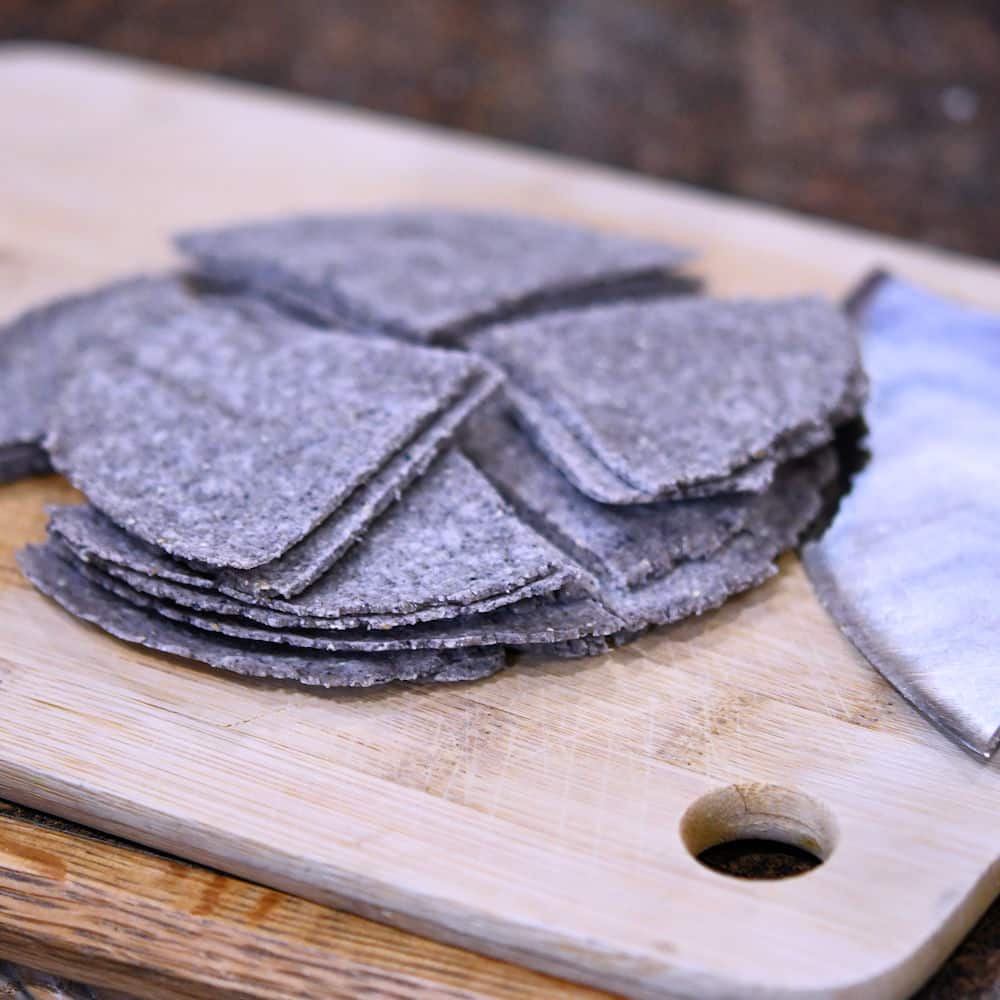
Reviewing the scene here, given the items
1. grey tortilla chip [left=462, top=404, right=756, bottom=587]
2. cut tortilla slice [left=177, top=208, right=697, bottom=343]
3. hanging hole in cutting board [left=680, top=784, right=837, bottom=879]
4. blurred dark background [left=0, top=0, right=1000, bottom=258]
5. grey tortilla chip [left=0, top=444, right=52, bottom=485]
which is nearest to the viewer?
hanging hole in cutting board [left=680, top=784, right=837, bottom=879]

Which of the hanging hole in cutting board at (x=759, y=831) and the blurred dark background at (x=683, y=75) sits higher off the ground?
the blurred dark background at (x=683, y=75)

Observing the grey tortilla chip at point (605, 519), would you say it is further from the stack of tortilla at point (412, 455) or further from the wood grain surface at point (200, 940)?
the wood grain surface at point (200, 940)

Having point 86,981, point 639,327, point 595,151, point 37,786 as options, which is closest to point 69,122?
point 595,151

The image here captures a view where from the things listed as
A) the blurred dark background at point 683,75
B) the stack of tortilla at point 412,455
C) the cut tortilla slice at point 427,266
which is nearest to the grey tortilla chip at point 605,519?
the stack of tortilla at point 412,455

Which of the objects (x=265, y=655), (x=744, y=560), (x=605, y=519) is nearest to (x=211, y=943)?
(x=265, y=655)

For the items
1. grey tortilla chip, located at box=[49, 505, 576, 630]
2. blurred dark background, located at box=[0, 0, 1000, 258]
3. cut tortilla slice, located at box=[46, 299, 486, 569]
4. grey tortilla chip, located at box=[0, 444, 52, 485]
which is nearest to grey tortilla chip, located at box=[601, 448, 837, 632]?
grey tortilla chip, located at box=[49, 505, 576, 630]

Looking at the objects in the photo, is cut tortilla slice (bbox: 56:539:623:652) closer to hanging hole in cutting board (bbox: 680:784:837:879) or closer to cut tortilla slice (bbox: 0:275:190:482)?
hanging hole in cutting board (bbox: 680:784:837:879)
